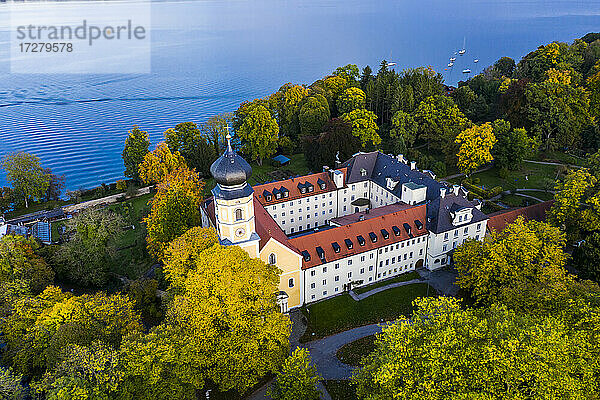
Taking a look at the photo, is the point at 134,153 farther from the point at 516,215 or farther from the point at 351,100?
the point at 516,215

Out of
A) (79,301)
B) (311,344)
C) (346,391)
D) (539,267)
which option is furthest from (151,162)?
(539,267)

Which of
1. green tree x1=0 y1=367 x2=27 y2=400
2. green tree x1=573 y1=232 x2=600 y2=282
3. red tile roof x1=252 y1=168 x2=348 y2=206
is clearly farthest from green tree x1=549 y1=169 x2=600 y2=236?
green tree x1=0 y1=367 x2=27 y2=400

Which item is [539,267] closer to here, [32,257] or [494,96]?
[32,257]

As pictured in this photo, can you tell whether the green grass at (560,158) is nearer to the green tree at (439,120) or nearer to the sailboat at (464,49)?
the green tree at (439,120)

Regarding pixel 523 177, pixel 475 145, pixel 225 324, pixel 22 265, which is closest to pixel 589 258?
pixel 475 145

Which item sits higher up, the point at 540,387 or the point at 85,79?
the point at 85,79
